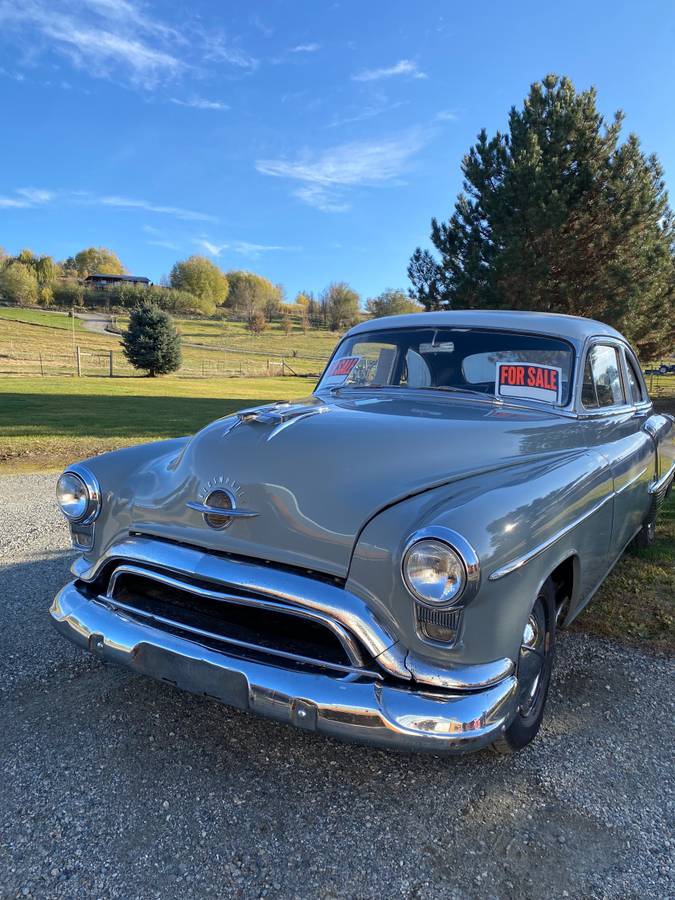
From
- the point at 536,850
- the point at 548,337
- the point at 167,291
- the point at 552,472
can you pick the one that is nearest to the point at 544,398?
the point at 548,337

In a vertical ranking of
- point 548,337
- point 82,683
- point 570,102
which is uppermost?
point 570,102

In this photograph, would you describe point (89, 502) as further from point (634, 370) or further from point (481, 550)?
point (634, 370)

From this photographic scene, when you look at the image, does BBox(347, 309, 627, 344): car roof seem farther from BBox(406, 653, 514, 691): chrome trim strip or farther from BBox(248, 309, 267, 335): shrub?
BBox(248, 309, 267, 335): shrub

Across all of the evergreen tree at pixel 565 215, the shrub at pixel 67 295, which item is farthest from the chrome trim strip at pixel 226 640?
the shrub at pixel 67 295

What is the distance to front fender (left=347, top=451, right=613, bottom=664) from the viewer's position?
1884mm

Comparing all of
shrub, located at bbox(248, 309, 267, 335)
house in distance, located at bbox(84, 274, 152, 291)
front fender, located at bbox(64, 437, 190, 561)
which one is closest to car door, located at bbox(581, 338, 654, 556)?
front fender, located at bbox(64, 437, 190, 561)

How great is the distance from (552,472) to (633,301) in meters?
15.1

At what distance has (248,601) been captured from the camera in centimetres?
204

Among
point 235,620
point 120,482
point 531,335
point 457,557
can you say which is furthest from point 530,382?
point 120,482

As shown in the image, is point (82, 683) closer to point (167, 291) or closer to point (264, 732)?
point (264, 732)

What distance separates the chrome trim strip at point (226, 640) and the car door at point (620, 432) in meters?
1.81

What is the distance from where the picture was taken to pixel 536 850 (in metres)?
1.86

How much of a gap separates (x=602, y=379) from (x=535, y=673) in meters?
2.06

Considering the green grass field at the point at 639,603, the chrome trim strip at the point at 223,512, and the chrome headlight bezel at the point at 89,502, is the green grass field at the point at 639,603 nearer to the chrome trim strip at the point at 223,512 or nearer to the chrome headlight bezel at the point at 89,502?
the chrome trim strip at the point at 223,512
